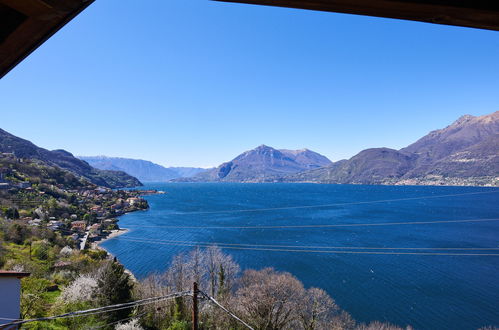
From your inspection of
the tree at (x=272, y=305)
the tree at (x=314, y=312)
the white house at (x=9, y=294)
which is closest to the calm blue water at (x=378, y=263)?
the tree at (x=314, y=312)

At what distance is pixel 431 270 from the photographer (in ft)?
88.4

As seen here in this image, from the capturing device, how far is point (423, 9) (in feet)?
2.33

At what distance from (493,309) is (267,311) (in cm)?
1837

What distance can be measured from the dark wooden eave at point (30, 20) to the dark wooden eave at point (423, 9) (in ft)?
1.49

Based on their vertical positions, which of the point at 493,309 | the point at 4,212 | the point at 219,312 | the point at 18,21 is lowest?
the point at 493,309

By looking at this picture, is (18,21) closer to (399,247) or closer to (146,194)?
(399,247)

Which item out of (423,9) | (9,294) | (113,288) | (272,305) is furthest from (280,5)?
(113,288)

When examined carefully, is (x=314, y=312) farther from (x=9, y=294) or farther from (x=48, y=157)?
(x=48, y=157)

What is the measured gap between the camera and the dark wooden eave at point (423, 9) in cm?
67

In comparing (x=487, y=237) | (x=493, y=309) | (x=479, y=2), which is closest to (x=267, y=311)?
(x=479, y=2)

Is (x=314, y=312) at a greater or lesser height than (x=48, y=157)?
lesser

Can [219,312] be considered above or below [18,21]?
below

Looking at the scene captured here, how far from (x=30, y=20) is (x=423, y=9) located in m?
1.02

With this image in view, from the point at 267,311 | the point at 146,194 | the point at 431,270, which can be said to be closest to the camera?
the point at 267,311
